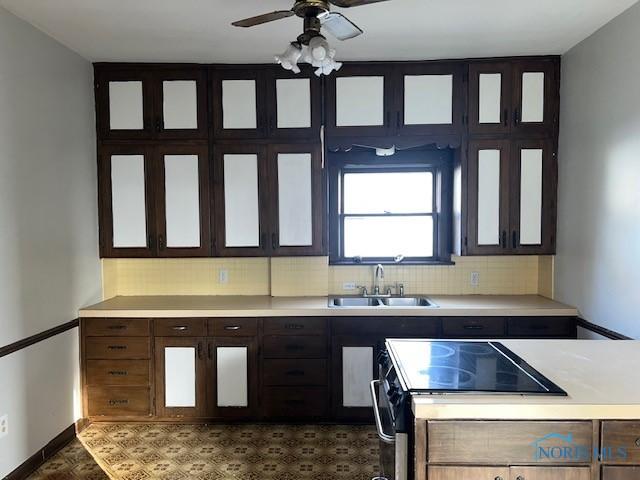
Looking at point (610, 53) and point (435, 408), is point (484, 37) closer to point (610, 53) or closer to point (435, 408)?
point (610, 53)

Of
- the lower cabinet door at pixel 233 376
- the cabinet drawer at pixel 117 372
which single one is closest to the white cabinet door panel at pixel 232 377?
the lower cabinet door at pixel 233 376

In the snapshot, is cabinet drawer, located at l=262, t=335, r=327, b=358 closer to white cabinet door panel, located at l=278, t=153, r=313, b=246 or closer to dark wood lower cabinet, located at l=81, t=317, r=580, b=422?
dark wood lower cabinet, located at l=81, t=317, r=580, b=422

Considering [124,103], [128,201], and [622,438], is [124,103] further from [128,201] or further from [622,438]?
[622,438]

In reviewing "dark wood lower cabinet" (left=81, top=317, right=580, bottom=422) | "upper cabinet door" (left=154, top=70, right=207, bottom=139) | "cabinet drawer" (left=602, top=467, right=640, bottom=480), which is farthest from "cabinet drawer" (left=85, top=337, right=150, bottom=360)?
"cabinet drawer" (left=602, top=467, right=640, bottom=480)

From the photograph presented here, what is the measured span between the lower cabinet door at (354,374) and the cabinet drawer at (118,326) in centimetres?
135

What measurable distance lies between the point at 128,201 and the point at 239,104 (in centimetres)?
111

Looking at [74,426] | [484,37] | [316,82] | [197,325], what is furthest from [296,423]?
[484,37]

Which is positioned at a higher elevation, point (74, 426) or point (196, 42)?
point (196, 42)

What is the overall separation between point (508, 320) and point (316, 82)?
2.17m

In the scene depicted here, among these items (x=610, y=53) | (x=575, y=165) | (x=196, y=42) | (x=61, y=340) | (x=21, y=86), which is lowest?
(x=61, y=340)

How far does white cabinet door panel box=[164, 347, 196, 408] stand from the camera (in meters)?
3.08

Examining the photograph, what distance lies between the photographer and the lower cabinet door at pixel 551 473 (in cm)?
145

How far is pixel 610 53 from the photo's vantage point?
8.54 feet

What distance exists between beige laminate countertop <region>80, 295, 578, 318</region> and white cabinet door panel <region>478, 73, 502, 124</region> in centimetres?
135
